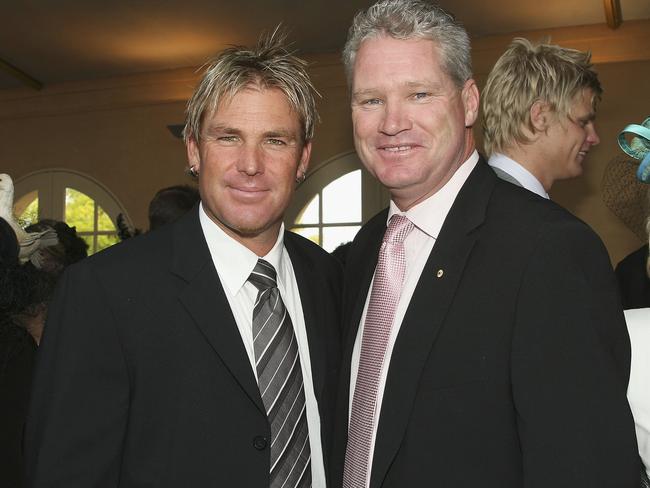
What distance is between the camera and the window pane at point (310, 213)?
24.2 feet

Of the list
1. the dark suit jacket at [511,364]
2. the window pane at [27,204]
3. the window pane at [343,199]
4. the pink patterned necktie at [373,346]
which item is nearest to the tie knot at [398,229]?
the pink patterned necktie at [373,346]

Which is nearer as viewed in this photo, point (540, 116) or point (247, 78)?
point (247, 78)

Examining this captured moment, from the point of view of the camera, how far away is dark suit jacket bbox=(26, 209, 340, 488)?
1469 millimetres

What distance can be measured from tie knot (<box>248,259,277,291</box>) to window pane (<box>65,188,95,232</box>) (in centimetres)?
702

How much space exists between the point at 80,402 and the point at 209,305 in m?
0.32

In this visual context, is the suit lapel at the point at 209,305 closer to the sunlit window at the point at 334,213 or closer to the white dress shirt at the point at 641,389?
the white dress shirt at the point at 641,389

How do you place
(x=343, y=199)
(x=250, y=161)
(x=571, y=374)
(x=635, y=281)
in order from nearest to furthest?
(x=571, y=374) < (x=250, y=161) < (x=635, y=281) < (x=343, y=199)

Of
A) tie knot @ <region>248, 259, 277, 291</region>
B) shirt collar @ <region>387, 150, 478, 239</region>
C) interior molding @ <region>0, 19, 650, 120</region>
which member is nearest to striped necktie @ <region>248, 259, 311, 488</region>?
tie knot @ <region>248, 259, 277, 291</region>

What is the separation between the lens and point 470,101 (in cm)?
162

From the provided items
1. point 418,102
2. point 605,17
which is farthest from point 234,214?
point 605,17

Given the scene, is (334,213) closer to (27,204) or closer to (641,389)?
(27,204)

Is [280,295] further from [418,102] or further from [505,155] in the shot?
[505,155]

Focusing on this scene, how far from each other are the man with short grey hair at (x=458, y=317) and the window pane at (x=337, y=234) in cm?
558

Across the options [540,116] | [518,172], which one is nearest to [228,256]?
[518,172]
